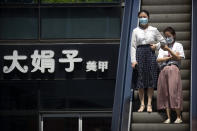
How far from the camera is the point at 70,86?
54.1 ft

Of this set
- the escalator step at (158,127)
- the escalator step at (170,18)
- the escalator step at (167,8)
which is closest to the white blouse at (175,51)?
the escalator step at (158,127)

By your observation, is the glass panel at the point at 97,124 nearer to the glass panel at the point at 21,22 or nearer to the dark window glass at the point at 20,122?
the dark window glass at the point at 20,122

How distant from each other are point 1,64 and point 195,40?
17.3ft

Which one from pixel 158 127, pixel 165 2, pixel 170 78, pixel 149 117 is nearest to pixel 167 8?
pixel 165 2

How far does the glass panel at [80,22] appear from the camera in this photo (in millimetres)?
16547

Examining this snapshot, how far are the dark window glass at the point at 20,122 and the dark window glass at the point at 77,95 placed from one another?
0.38 meters

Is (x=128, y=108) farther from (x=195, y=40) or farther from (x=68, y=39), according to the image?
(x=68, y=39)

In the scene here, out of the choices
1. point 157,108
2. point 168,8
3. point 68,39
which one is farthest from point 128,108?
point 68,39

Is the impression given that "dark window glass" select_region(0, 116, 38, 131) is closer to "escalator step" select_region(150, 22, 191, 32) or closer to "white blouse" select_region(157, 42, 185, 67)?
"escalator step" select_region(150, 22, 191, 32)

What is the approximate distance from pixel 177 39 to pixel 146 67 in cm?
174

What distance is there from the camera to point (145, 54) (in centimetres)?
1235

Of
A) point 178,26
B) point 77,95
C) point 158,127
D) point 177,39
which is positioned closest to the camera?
point 158,127

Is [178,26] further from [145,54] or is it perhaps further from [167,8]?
[145,54]

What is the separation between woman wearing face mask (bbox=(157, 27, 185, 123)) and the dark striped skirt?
17 cm
